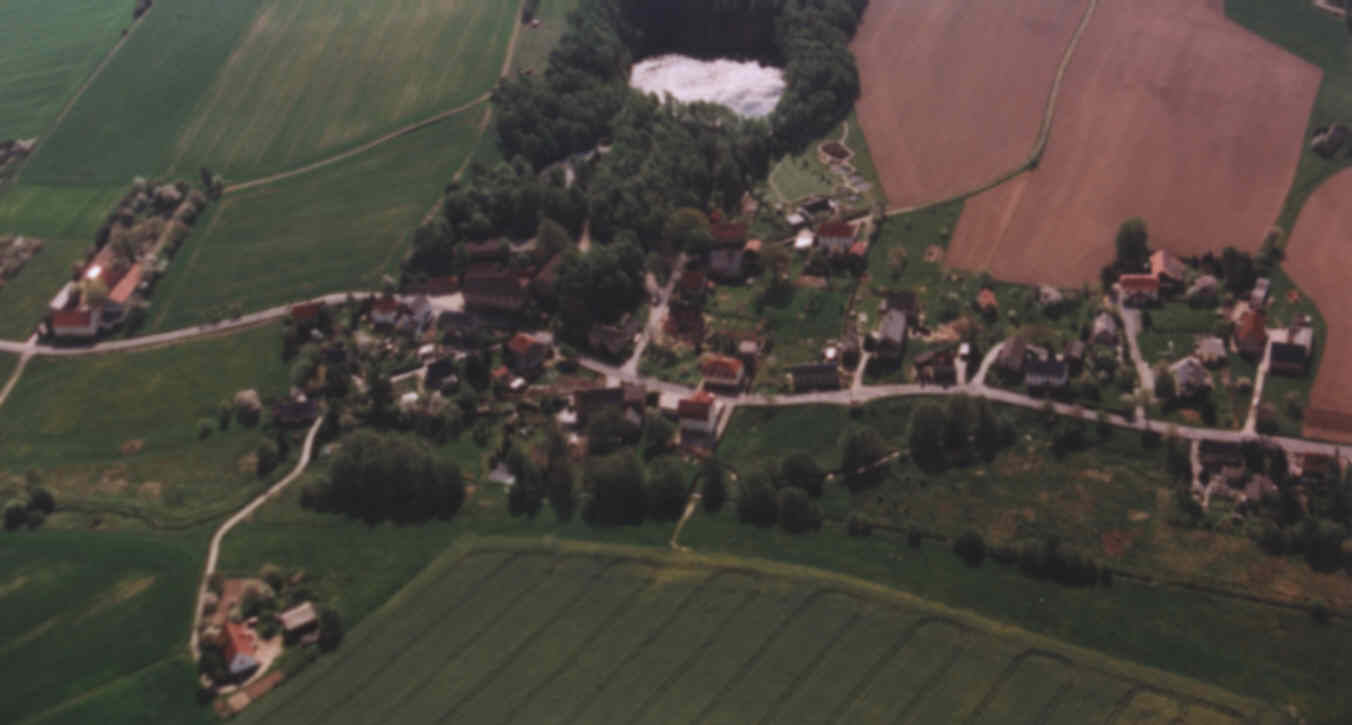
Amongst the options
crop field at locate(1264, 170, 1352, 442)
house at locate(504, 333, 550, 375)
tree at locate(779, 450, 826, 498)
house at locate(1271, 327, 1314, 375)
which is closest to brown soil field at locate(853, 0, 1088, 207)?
crop field at locate(1264, 170, 1352, 442)

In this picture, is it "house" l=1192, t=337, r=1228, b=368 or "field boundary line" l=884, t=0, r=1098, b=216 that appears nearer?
"house" l=1192, t=337, r=1228, b=368

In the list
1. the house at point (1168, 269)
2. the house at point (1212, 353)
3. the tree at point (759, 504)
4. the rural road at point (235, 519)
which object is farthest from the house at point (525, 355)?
the house at point (1212, 353)

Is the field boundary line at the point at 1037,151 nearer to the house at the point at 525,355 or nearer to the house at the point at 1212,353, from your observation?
the house at the point at 1212,353

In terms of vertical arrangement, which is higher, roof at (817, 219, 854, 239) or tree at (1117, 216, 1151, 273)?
tree at (1117, 216, 1151, 273)

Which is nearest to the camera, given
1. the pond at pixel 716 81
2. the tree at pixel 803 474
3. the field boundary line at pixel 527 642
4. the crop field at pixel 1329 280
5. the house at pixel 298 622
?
the field boundary line at pixel 527 642

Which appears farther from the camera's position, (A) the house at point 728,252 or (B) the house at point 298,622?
(A) the house at point 728,252

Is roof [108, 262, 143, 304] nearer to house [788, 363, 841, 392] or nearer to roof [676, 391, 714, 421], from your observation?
roof [676, 391, 714, 421]
